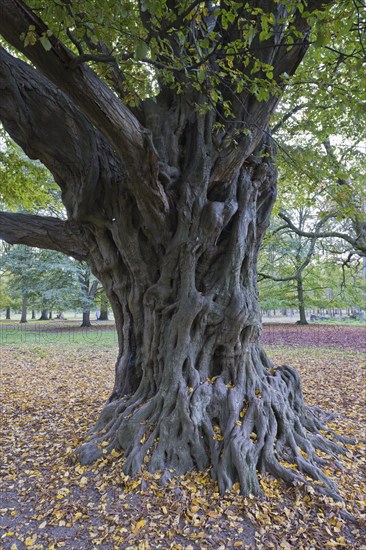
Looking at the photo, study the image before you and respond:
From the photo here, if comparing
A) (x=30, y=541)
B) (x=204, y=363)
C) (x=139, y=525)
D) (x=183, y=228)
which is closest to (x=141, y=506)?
(x=139, y=525)

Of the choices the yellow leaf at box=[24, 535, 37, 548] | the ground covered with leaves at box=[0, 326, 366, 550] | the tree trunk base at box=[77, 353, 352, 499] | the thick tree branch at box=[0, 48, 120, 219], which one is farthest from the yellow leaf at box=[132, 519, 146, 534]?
the thick tree branch at box=[0, 48, 120, 219]

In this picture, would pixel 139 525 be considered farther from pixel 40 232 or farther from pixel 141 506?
pixel 40 232

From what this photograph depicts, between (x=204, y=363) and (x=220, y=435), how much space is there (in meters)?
0.81

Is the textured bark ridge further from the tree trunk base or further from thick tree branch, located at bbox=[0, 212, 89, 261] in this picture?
thick tree branch, located at bbox=[0, 212, 89, 261]

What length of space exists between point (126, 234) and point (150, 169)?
3.48ft

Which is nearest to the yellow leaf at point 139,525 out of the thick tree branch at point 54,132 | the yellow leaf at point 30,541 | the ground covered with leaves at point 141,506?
the ground covered with leaves at point 141,506

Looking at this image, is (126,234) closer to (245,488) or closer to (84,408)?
(245,488)

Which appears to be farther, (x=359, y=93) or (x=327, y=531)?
(x=359, y=93)

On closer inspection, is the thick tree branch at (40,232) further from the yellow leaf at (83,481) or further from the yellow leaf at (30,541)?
the yellow leaf at (30,541)

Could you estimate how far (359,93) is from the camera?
382 cm

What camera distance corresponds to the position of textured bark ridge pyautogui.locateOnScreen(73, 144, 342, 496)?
3.61m

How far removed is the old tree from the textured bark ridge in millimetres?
17

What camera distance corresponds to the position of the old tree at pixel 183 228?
135 inches

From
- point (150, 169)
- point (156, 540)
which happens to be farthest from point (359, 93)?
point (156, 540)
